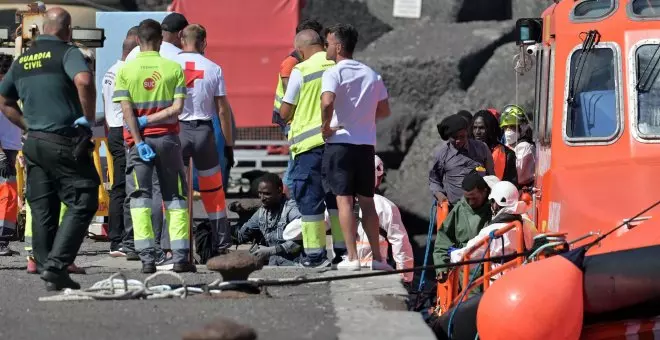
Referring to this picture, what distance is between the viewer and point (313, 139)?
11820 mm

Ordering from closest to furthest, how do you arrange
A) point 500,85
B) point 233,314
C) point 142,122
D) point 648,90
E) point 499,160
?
point 233,314, point 142,122, point 648,90, point 499,160, point 500,85

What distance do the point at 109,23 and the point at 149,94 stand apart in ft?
25.4

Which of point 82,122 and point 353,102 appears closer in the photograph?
point 82,122

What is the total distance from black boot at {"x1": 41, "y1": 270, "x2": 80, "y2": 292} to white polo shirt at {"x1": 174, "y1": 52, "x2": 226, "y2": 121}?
2.52 meters

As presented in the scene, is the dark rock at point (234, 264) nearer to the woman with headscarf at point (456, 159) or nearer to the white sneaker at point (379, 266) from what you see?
the white sneaker at point (379, 266)

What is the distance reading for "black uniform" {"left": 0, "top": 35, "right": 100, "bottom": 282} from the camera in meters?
10.2

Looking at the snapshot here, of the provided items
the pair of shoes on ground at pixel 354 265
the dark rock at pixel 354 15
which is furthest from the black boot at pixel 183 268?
the dark rock at pixel 354 15

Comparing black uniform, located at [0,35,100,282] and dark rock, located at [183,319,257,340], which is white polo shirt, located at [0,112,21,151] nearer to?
black uniform, located at [0,35,100,282]

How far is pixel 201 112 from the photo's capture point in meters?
12.4

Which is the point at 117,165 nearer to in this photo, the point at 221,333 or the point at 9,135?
the point at 9,135

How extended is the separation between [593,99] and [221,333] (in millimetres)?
5728

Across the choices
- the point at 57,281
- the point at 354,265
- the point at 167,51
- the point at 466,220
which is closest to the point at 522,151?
the point at 466,220

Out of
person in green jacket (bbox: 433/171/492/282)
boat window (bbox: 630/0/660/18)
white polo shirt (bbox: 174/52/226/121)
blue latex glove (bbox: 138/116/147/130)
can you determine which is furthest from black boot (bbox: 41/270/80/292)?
boat window (bbox: 630/0/660/18)

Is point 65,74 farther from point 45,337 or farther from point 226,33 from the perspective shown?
point 226,33
